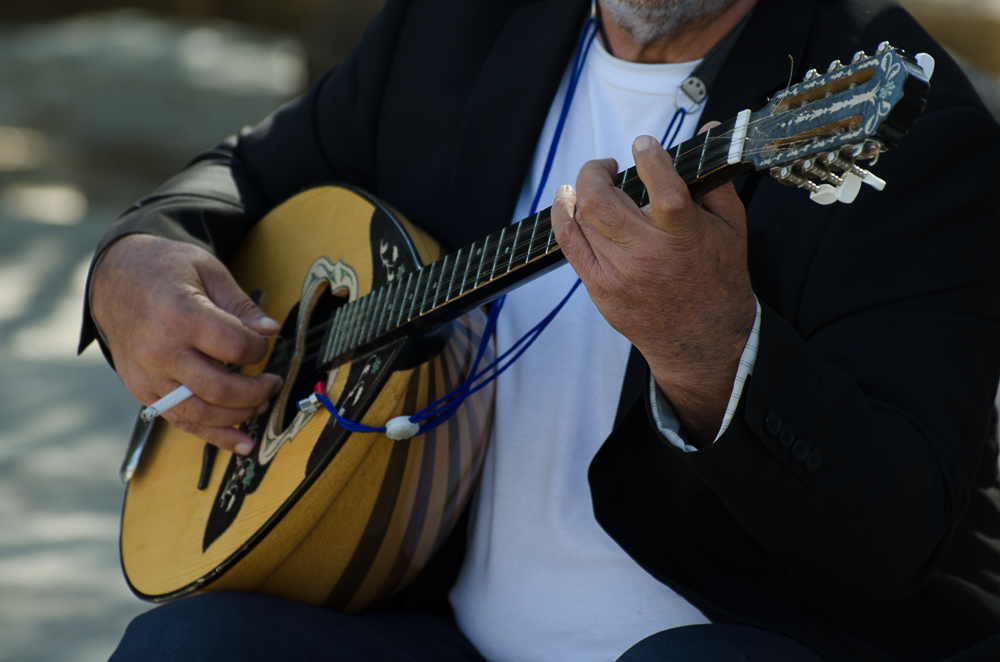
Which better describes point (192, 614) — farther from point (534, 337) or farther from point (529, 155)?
point (529, 155)

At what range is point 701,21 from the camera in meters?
1.40

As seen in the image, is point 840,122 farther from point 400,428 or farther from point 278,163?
point 278,163

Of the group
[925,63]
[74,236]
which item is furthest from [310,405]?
[74,236]

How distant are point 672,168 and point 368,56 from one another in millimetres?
1039

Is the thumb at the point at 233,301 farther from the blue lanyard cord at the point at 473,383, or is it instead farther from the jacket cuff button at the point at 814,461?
the jacket cuff button at the point at 814,461

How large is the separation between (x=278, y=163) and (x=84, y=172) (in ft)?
14.8

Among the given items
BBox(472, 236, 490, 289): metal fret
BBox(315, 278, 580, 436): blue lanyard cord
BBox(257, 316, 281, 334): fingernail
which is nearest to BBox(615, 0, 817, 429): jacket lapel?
BBox(315, 278, 580, 436): blue lanyard cord

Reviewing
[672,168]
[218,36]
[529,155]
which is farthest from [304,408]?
[218,36]

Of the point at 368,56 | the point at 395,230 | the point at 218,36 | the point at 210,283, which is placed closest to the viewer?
the point at 395,230

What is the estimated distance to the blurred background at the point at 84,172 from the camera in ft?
7.57

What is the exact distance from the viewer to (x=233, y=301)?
158 centimetres

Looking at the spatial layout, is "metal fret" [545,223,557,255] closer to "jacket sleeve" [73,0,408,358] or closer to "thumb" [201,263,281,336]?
"thumb" [201,263,281,336]

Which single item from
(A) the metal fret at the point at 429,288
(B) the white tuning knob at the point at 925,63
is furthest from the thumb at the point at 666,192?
(A) the metal fret at the point at 429,288

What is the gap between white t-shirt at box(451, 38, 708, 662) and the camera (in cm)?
133
